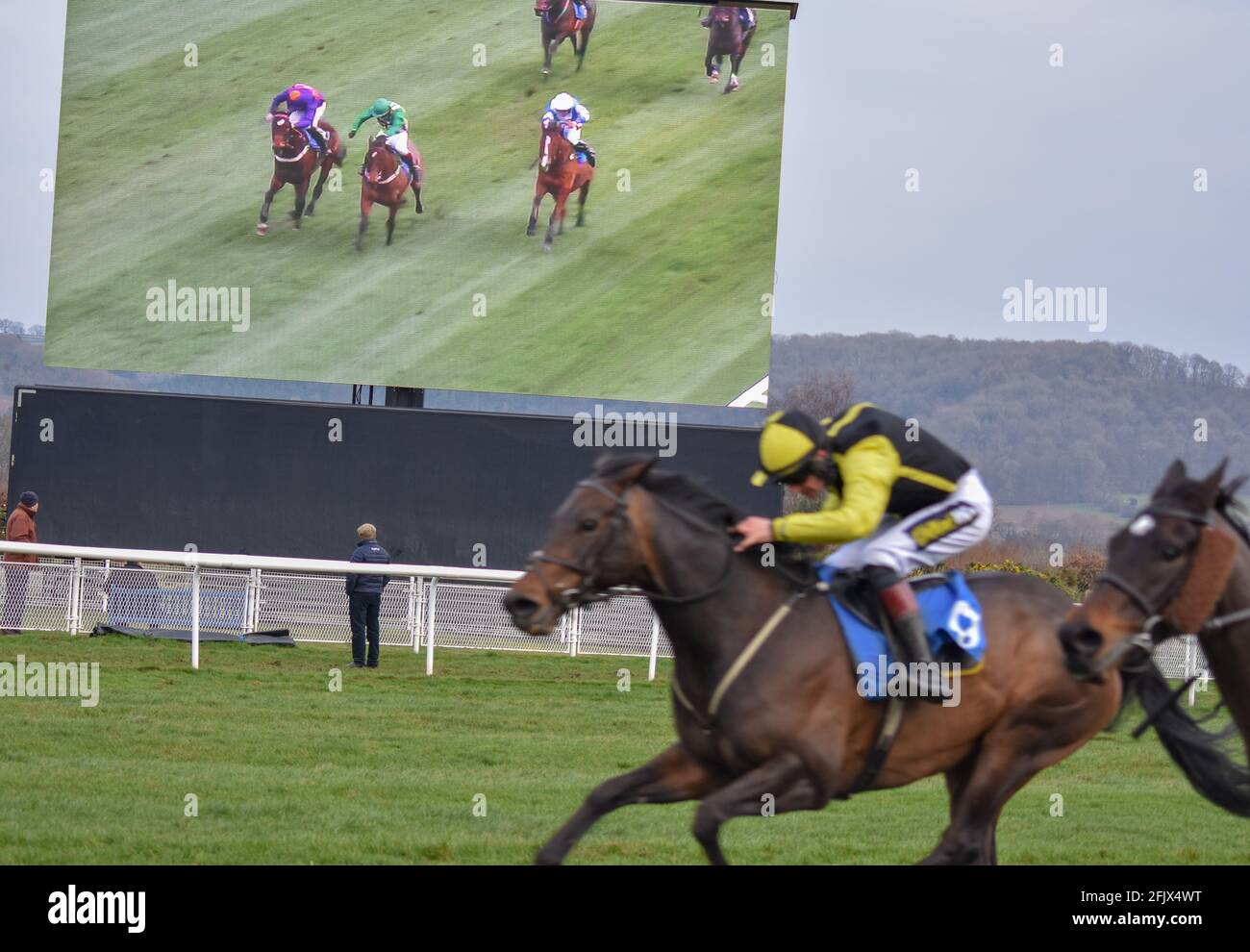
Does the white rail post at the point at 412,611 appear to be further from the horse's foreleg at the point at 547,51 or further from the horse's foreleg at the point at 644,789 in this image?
the horse's foreleg at the point at 644,789

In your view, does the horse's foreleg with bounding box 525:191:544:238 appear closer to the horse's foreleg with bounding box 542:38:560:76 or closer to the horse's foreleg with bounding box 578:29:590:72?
the horse's foreleg with bounding box 542:38:560:76

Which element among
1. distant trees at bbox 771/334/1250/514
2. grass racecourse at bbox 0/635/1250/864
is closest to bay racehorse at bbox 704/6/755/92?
grass racecourse at bbox 0/635/1250/864

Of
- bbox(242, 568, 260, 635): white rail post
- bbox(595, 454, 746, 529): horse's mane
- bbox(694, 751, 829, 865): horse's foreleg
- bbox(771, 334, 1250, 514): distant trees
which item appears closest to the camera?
bbox(694, 751, 829, 865): horse's foreleg

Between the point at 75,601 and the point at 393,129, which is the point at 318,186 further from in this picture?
the point at 75,601

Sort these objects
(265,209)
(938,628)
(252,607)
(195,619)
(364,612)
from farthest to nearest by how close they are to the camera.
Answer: (265,209), (252,607), (364,612), (195,619), (938,628)

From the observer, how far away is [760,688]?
4477mm

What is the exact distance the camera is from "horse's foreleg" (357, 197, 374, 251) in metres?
16.3

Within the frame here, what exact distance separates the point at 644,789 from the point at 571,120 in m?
12.8

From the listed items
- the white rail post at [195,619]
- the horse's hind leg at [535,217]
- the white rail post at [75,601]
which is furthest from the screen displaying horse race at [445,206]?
the white rail post at [195,619]

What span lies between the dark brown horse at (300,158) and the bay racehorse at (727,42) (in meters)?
4.17

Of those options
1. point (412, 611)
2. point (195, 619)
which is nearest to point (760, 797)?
point (195, 619)

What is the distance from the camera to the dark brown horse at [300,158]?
16.3 m

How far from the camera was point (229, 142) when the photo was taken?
1659 centimetres

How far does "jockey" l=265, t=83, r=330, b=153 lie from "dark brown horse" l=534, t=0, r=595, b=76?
2.49 metres
